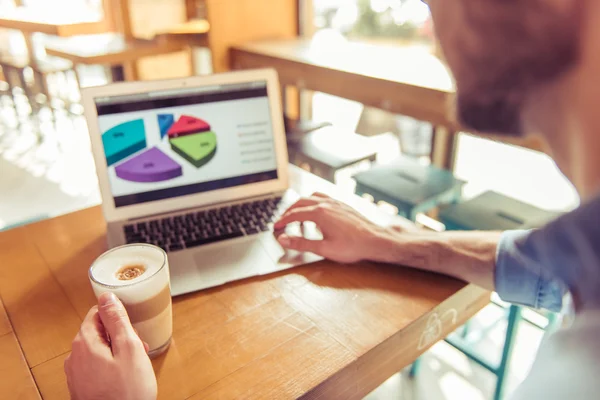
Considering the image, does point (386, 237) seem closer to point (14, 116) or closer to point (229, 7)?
point (229, 7)

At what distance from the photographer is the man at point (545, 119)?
1.31ft

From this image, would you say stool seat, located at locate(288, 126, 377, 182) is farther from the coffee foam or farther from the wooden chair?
the wooden chair

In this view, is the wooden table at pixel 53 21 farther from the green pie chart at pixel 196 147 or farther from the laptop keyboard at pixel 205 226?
the laptop keyboard at pixel 205 226

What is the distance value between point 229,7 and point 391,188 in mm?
1395

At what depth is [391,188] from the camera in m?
1.63

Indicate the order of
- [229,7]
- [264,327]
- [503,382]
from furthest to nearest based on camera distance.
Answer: [229,7]
[503,382]
[264,327]

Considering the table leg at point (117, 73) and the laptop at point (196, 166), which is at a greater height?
the laptop at point (196, 166)

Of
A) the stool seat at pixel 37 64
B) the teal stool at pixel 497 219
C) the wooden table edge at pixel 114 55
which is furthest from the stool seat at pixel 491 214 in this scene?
the stool seat at pixel 37 64

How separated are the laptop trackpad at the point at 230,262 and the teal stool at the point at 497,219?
2.57 ft

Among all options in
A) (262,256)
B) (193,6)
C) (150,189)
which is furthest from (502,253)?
(193,6)

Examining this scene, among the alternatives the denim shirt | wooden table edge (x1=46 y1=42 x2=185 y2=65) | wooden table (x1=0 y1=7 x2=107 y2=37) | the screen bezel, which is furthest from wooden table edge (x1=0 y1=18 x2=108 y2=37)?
the denim shirt

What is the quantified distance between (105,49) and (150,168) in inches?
56.3

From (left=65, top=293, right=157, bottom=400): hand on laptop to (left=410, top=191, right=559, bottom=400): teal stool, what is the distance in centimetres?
106

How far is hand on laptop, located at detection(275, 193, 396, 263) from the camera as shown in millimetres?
835
